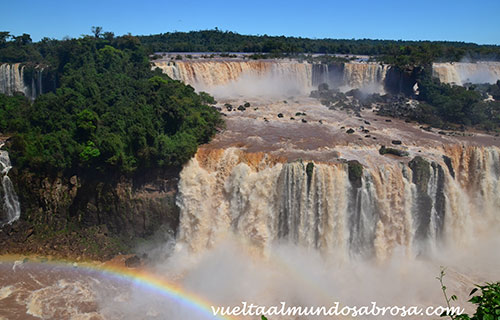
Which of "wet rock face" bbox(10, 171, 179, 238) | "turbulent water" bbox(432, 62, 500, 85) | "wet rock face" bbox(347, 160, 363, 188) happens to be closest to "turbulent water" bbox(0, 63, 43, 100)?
"wet rock face" bbox(10, 171, 179, 238)

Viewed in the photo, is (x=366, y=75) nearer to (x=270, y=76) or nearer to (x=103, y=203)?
(x=270, y=76)

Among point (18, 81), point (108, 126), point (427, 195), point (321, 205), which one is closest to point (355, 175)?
point (321, 205)

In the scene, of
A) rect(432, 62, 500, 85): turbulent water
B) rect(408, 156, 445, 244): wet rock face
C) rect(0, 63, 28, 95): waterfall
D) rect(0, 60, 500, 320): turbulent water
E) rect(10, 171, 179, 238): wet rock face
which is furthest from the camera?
rect(432, 62, 500, 85): turbulent water

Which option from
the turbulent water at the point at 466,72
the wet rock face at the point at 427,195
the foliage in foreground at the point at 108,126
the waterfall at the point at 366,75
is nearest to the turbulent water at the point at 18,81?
the foliage in foreground at the point at 108,126

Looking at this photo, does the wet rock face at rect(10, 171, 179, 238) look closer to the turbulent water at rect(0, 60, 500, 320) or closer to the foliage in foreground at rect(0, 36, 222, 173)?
the foliage in foreground at rect(0, 36, 222, 173)

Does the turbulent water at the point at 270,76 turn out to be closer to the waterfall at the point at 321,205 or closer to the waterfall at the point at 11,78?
the waterfall at the point at 11,78

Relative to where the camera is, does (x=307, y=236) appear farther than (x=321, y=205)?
Yes
